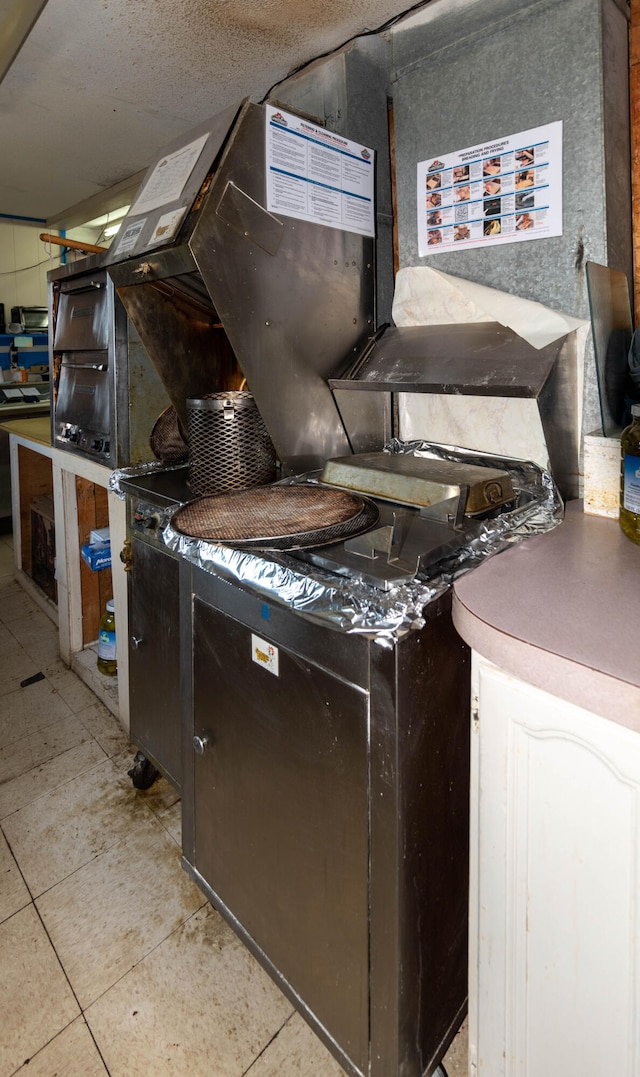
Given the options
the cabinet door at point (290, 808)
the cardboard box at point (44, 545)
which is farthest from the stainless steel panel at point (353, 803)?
the cardboard box at point (44, 545)

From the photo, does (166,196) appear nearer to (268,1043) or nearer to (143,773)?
(143,773)

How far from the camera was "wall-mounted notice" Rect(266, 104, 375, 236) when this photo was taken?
63.2 inches

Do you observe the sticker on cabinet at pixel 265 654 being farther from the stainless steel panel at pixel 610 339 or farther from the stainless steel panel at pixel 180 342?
the stainless steel panel at pixel 180 342

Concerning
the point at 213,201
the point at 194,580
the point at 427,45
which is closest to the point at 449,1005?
the point at 194,580

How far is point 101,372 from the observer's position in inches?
90.2

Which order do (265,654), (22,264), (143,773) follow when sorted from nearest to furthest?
1. (265,654)
2. (143,773)
3. (22,264)

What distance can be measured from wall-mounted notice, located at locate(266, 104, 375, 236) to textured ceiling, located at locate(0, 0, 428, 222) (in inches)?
13.3

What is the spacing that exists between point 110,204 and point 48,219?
95cm

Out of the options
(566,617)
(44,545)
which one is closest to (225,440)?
(566,617)

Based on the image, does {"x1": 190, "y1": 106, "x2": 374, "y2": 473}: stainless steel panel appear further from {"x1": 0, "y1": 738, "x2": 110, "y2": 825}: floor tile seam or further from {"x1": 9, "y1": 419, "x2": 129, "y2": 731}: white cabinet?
{"x1": 0, "y1": 738, "x2": 110, "y2": 825}: floor tile seam

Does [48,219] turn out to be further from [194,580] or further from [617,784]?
[617,784]

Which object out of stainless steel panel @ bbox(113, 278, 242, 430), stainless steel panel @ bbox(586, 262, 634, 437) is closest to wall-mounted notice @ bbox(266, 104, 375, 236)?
stainless steel panel @ bbox(113, 278, 242, 430)

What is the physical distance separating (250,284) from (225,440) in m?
0.43

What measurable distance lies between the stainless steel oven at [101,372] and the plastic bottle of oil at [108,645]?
0.76 meters
